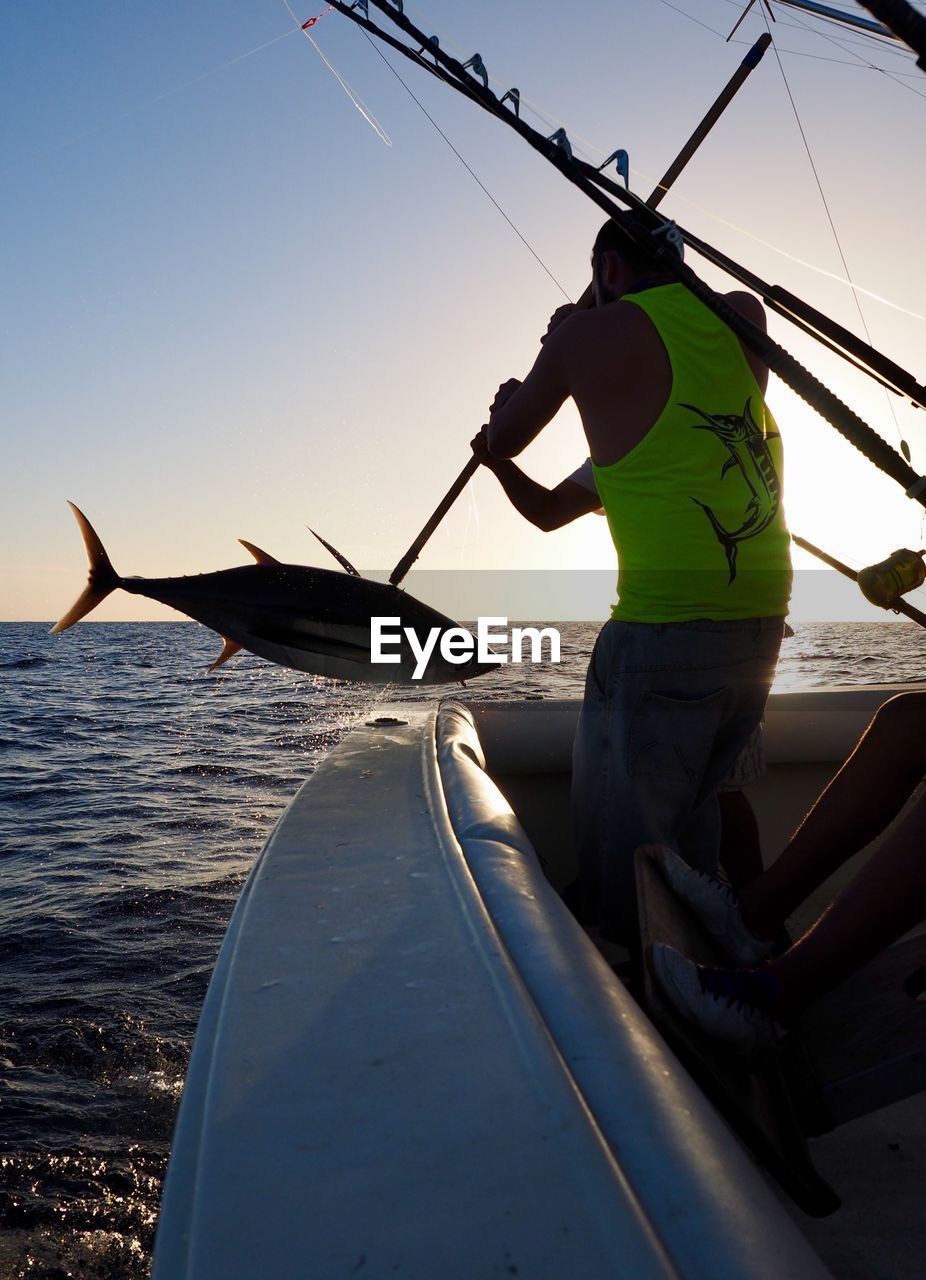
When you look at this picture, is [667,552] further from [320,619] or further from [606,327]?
[320,619]

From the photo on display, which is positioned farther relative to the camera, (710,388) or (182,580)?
(182,580)

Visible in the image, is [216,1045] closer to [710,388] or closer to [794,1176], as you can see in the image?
[794,1176]

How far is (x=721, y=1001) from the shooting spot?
1.44 m

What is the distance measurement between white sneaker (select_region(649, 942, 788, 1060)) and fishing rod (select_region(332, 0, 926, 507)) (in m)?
0.96

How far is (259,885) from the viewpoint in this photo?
1402 mm

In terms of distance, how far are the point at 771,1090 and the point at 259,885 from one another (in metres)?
0.93

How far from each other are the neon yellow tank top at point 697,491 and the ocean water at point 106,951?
216 centimetres

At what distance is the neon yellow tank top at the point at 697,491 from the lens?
6.68ft

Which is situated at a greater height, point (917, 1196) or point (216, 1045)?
point (216, 1045)

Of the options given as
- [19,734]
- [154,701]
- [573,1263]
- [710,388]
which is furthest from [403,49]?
[154,701]

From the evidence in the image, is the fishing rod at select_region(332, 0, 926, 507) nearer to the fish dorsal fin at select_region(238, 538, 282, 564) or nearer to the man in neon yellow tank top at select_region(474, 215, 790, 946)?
the man in neon yellow tank top at select_region(474, 215, 790, 946)

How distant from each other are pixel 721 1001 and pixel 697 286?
1544mm

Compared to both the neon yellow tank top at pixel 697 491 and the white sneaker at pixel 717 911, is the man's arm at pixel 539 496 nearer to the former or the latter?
the neon yellow tank top at pixel 697 491
